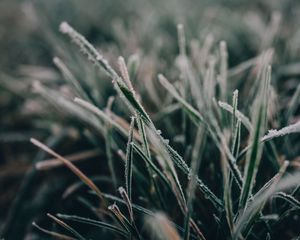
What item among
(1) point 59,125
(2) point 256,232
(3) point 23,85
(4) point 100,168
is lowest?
(2) point 256,232

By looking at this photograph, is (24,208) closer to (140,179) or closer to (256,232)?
(140,179)

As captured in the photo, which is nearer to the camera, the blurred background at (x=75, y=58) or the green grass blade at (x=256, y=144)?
the green grass blade at (x=256, y=144)

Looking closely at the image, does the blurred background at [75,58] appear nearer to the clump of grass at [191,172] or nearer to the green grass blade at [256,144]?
the clump of grass at [191,172]

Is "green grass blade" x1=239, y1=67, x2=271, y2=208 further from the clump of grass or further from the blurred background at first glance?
the blurred background

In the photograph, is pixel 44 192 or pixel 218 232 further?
pixel 44 192

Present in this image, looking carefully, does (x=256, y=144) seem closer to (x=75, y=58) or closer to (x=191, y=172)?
(x=191, y=172)

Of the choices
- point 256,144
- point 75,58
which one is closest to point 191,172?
point 256,144

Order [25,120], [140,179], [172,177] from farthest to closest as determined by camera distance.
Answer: [25,120] → [140,179] → [172,177]

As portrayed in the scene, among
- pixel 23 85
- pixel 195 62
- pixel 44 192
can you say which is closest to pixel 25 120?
pixel 23 85

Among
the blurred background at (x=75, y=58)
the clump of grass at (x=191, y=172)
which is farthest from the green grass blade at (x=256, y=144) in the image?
the blurred background at (x=75, y=58)
